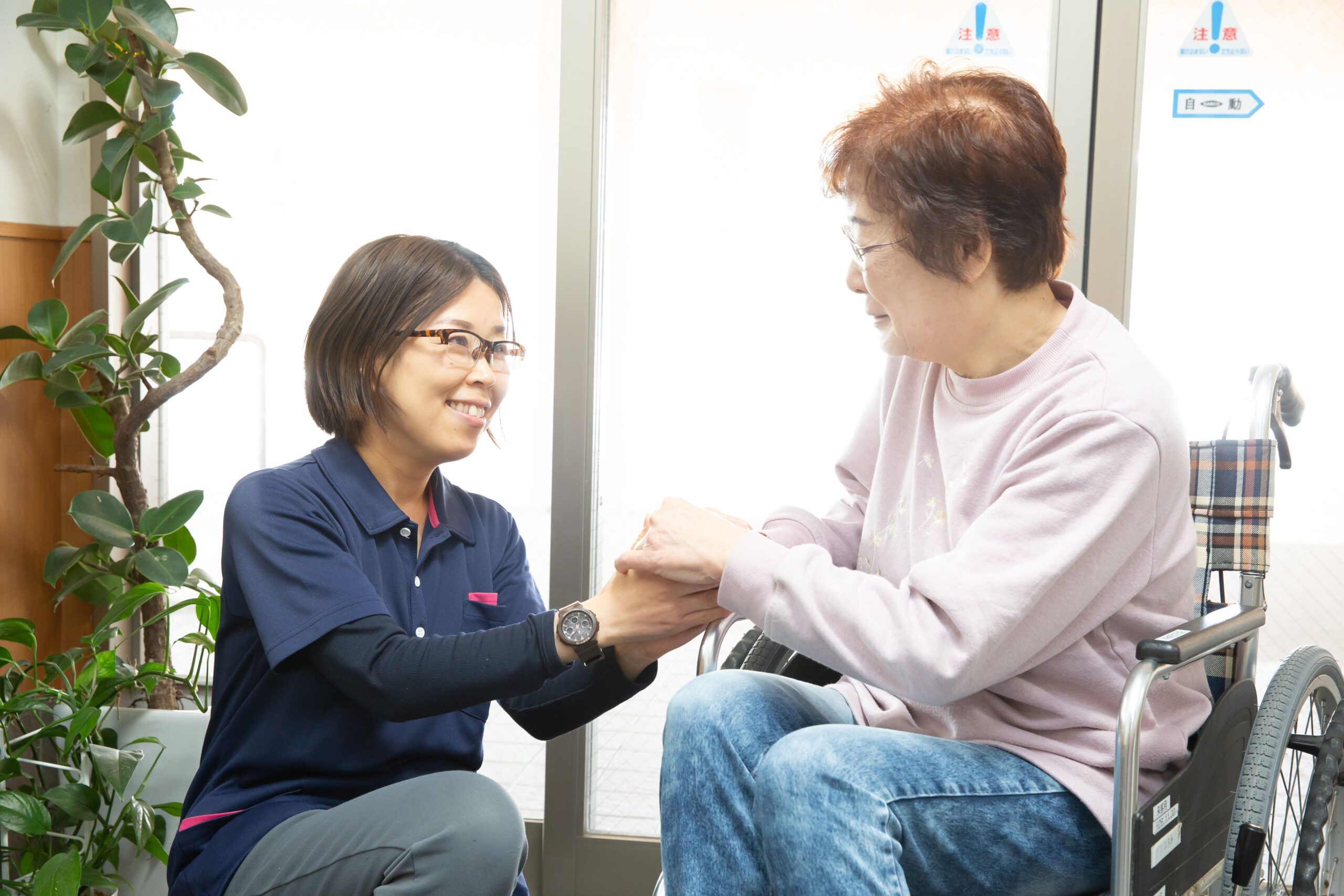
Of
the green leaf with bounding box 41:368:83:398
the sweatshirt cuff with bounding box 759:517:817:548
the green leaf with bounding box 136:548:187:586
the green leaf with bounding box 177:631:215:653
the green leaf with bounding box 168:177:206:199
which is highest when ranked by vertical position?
the green leaf with bounding box 168:177:206:199

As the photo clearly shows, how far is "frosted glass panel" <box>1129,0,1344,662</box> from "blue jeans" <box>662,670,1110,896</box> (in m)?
1.26

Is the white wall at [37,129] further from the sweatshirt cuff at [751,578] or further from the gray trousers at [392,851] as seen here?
the sweatshirt cuff at [751,578]

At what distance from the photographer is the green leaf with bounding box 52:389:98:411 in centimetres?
202

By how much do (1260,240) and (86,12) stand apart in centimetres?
238

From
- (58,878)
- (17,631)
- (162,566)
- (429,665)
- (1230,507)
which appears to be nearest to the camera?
(429,665)

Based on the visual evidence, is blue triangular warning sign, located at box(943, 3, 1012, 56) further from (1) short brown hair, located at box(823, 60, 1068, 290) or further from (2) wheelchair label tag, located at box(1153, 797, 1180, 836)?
(2) wheelchair label tag, located at box(1153, 797, 1180, 836)

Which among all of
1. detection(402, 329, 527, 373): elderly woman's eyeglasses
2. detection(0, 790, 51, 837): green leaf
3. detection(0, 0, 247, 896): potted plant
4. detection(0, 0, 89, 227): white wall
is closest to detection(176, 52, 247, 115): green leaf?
detection(0, 0, 247, 896): potted plant

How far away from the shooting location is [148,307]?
1.95 metres

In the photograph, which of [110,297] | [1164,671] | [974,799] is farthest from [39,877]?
[1164,671]

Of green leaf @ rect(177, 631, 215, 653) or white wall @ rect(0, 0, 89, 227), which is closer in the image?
green leaf @ rect(177, 631, 215, 653)

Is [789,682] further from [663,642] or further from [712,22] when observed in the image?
[712,22]

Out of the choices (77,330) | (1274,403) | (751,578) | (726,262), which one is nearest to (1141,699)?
(751,578)

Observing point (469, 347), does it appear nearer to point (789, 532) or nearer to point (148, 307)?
point (789, 532)

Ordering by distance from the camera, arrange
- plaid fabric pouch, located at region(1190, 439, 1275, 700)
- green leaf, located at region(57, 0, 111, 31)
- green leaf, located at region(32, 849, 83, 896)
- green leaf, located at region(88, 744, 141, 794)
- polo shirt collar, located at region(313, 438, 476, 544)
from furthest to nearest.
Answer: green leaf, located at region(57, 0, 111, 31) → green leaf, located at region(88, 744, 141, 794) → green leaf, located at region(32, 849, 83, 896) → plaid fabric pouch, located at region(1190, 439, 1275, 700) → polo shirt collar, located at region(313, 438, 476, 544)
